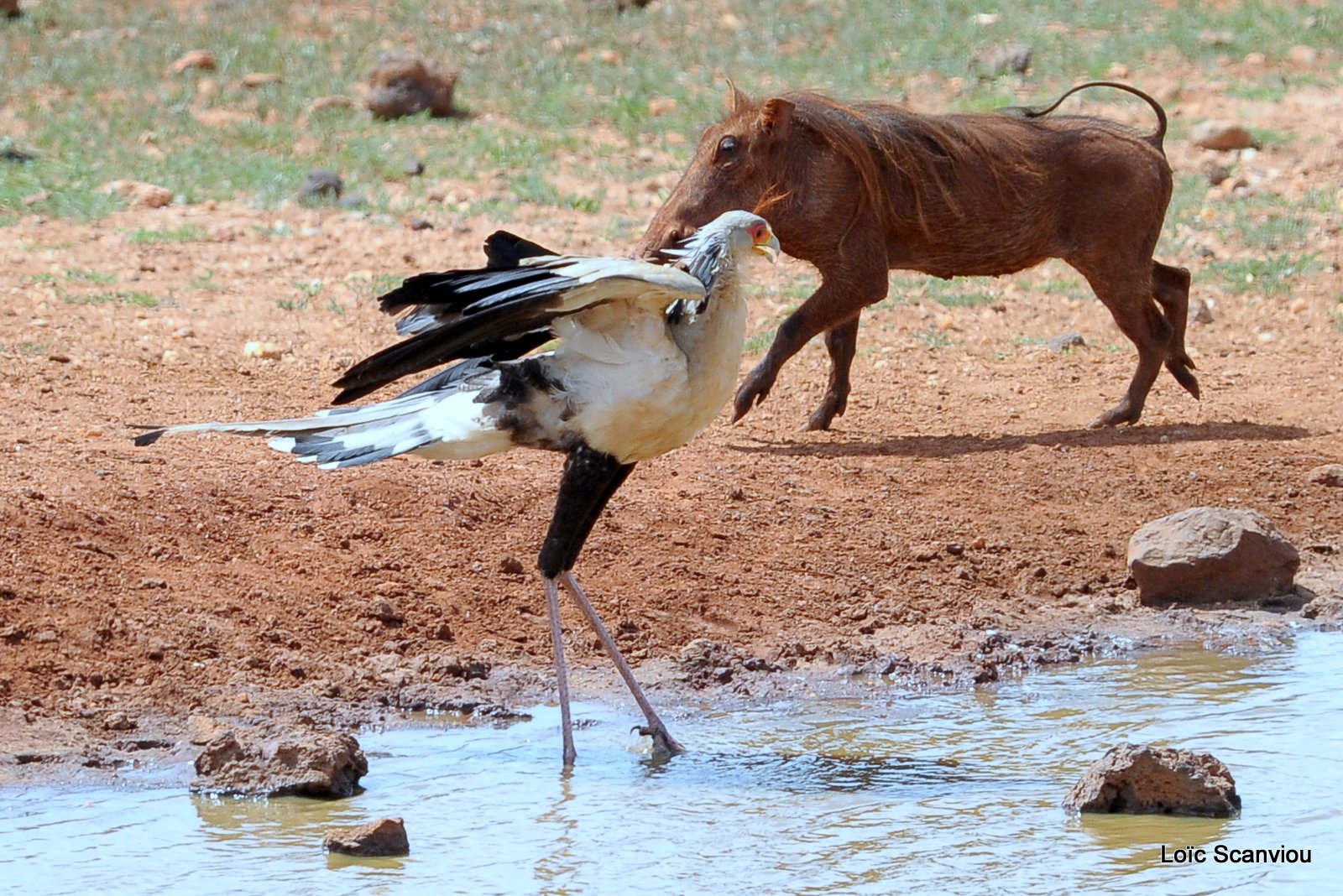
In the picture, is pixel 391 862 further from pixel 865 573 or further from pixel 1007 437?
pixel 1007 437

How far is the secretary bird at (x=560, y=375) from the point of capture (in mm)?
4840

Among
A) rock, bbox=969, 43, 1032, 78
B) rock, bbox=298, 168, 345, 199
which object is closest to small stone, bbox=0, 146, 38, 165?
rock, bbox=298, 168, 345, 199

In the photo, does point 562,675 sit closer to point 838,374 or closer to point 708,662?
point 708,662

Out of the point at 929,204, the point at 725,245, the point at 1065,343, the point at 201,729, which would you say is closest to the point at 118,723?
the point at 201,729

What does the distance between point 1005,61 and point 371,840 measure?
38.1 ft

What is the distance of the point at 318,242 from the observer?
35.2ft

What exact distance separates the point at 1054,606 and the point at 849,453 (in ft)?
4.97

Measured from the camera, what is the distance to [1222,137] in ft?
42.6

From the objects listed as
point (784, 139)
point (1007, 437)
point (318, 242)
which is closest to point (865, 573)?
point (1007, 437)

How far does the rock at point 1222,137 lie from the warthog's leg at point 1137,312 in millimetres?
4551

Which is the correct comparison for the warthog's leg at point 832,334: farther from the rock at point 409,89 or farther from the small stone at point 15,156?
the small stone at point 15,156

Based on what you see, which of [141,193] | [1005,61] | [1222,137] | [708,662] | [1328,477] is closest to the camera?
[708,662]

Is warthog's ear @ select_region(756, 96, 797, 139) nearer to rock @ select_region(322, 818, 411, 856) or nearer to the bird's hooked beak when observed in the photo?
the bird's hooked beak

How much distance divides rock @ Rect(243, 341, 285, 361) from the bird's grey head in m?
3.88
